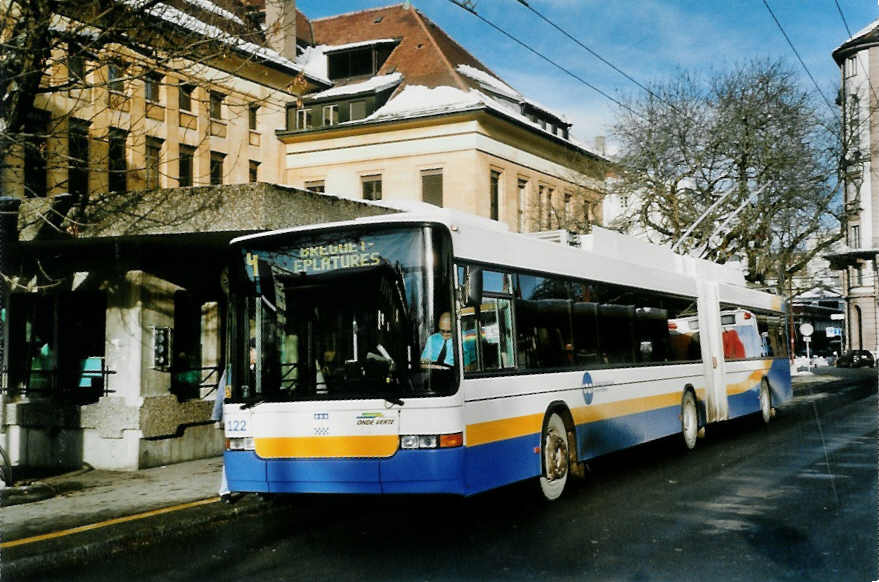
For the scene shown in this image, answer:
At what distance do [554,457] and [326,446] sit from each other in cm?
291

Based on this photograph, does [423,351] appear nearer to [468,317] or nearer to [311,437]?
[468,317]

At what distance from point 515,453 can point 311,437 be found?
205cm

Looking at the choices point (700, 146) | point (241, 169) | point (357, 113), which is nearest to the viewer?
point (700, 146)

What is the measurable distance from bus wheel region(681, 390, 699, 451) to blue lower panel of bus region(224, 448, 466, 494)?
7.90 metres

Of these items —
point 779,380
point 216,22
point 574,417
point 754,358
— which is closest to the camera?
point 574,417

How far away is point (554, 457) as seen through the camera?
10.4m

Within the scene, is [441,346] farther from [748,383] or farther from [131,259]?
[748,383]

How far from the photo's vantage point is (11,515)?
9.90m

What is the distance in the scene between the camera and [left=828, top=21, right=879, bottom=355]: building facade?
39156mm

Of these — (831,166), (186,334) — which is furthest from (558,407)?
(831,166)

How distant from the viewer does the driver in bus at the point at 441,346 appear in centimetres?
835

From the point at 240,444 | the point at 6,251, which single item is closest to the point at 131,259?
the point at 6,251

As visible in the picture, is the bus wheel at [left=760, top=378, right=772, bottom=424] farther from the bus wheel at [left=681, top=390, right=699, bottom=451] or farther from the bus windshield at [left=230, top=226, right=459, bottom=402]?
the bus windshield at [left=230, top=226, right=459, bottom=402]

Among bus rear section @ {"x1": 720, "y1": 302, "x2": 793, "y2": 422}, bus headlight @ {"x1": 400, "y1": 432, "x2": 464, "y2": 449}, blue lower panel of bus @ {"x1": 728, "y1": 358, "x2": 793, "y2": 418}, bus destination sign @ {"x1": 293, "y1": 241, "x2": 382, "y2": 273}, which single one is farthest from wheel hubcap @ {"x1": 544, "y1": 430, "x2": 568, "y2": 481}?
blue lower panel of bus @ {"x1": 728, "y1": 358, "x2": 793, "y2": 418}
